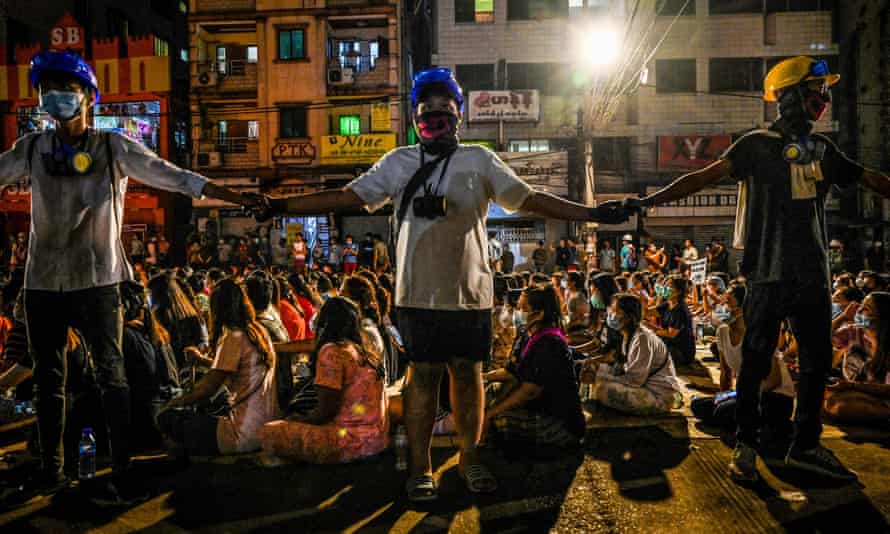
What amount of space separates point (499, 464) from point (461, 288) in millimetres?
1308

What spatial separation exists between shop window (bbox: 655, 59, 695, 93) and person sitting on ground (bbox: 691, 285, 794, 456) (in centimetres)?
2307

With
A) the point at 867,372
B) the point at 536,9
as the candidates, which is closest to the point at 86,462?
the point at 867,372

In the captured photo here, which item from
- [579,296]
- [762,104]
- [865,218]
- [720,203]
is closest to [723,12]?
[762,104]

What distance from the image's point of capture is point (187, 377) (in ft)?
20.7

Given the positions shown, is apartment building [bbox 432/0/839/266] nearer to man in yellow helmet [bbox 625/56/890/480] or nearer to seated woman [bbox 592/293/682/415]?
seated woman [bbox 592/293/682/415]

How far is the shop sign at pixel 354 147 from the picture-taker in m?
24.8

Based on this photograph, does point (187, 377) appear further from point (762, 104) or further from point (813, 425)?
point (762, 104)

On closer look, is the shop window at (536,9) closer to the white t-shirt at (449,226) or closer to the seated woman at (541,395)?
the seated woman at (541,395)

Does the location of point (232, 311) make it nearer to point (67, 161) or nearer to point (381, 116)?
point (67, 161)

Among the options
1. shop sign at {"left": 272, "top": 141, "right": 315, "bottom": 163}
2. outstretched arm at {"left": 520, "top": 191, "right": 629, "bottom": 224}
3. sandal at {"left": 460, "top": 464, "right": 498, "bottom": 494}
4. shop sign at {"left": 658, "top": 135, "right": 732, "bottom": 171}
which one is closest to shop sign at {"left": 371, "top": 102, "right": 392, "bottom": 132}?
shop sign at {"left": 272, "top": 141, "right": 315, "bottom": 163}

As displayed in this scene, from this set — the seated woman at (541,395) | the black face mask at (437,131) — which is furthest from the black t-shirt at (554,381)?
the black face mask at (437,131)

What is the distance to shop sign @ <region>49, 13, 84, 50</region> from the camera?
26.2 m

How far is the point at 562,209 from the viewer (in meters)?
3.51

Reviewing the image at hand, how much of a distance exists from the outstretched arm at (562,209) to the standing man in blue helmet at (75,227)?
61.1 inches
